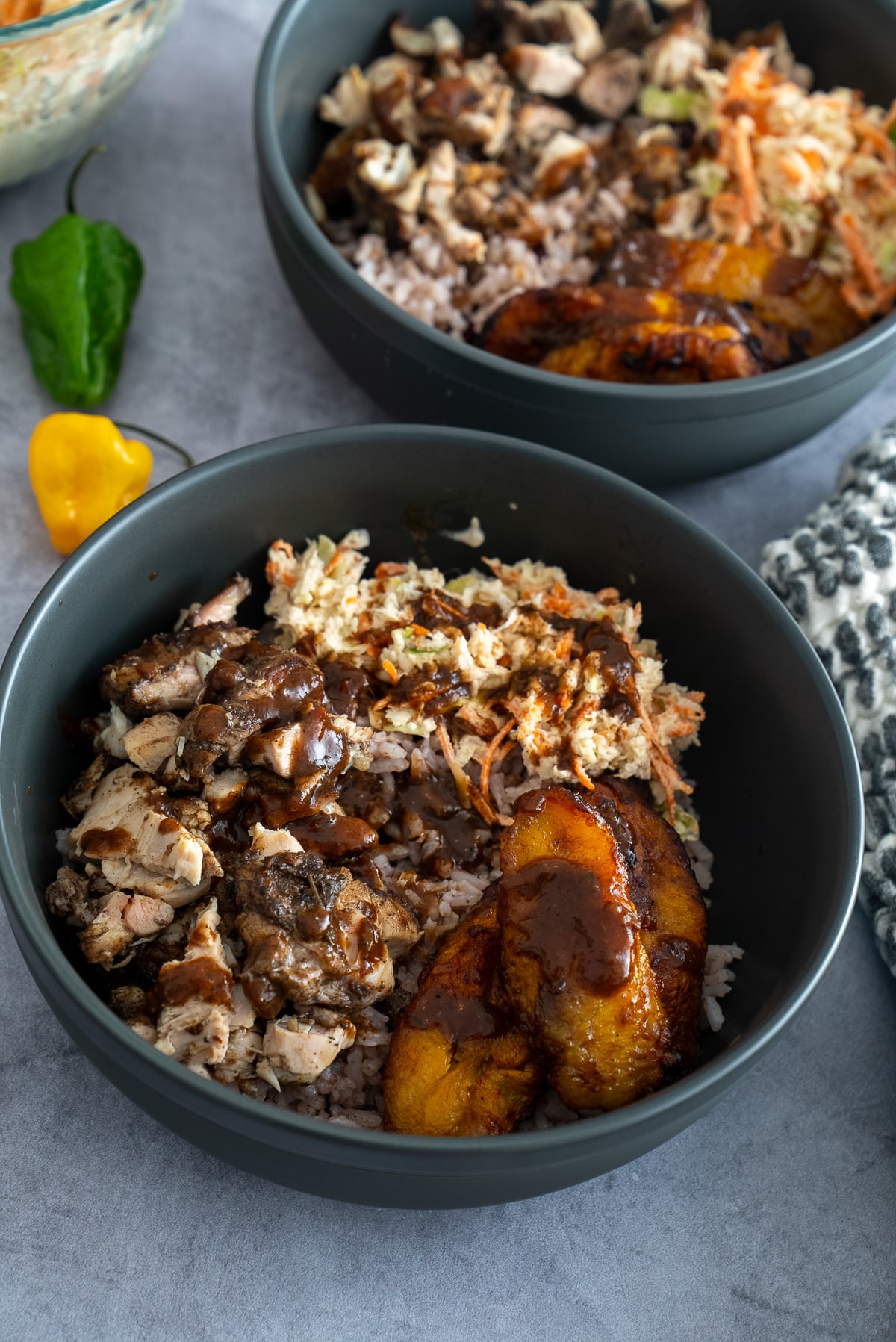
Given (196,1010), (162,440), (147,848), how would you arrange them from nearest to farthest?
(196,1010) < (147,848) < (162,440)

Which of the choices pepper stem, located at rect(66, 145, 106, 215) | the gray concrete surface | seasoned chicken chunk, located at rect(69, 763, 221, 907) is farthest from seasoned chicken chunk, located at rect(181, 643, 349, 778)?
pepper stem, located at rect(66, 145, 106, 215)

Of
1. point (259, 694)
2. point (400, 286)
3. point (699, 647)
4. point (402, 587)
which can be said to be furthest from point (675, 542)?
point (400, 286)

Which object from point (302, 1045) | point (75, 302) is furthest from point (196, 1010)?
point (75, 302)

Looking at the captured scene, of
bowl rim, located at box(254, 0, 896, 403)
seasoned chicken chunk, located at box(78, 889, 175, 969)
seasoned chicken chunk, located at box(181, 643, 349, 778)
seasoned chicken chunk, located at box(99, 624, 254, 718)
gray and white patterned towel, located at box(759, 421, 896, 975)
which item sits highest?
bowl rim, located at box(254, 0, 896, 403)

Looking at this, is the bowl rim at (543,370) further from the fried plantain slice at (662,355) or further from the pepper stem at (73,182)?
the pepper stem at (73,182)

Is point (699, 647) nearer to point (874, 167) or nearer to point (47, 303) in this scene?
point (874, 167)

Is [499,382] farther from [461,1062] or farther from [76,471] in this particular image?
[461,1062]

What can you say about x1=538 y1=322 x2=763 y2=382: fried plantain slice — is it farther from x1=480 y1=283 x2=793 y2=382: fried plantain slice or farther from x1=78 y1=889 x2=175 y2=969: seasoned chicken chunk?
x1=78 y1=889 x2=175 y2=969: seasoned chicken chunk
